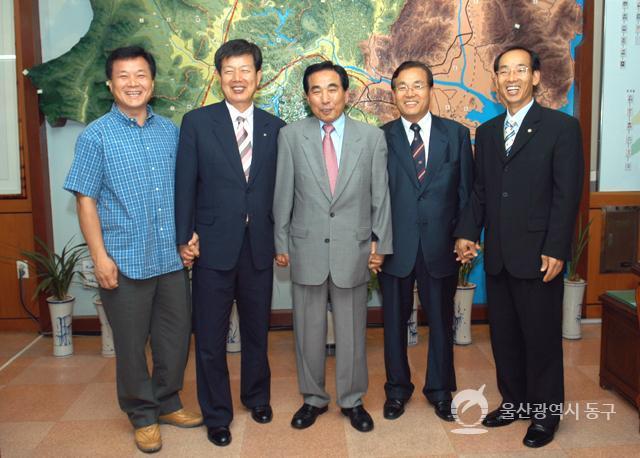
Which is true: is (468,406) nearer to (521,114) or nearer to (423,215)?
(423,215)

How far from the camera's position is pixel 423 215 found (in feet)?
8.47

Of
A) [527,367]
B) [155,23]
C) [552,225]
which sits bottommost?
[527,367]

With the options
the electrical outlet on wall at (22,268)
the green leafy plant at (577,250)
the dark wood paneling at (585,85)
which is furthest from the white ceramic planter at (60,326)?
the dark wood paneling at (585,85)

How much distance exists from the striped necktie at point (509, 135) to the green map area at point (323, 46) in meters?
1.51

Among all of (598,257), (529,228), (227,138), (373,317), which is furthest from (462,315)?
(227,138)

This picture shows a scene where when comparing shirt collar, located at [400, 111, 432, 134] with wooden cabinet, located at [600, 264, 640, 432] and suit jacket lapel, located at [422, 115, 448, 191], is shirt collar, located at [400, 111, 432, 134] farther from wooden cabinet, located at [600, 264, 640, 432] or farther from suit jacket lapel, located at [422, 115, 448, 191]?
wooden cabinet, located at [600, 264, 640, 432]

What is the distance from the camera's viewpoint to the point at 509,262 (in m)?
2.47

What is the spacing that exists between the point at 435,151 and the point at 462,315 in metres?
1.55

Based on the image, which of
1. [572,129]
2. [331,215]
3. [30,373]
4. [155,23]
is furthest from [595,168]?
[30,373]

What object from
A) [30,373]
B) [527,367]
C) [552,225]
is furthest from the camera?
[30,373]

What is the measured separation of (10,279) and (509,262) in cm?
344

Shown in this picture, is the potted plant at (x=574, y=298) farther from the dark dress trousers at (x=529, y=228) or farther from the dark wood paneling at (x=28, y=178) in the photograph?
the dark wood paneling at (x=28, y=178)

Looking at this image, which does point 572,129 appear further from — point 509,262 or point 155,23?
point 155,23

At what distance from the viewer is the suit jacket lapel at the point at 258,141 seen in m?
2.49
